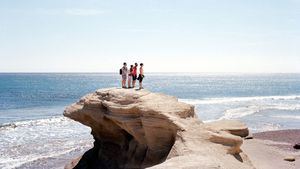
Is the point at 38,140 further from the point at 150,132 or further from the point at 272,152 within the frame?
the point at 150,132

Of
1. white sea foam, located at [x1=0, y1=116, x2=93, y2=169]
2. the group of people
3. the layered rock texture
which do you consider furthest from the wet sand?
white sea foam, located at [x1=0, y1=116, x2=93, y2=169]

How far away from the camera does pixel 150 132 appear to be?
17516mm

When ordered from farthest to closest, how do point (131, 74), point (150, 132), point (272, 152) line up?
1. point (272, 152)
2. point (131, 74)
3. point (150, 132)

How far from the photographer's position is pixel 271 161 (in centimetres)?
2377

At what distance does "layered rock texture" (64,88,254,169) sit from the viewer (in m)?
16.1

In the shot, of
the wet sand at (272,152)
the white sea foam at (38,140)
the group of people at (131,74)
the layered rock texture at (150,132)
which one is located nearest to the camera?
the layered rock texture at (150,132)

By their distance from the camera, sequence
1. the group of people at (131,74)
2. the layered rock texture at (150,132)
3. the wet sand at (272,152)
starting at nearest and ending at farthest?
the layered rock texture at (150,132) → the group of people at (131,74) → the wet sand at (272,152)

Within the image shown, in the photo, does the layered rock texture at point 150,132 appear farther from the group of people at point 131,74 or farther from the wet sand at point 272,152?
the wet sand at point 272,152

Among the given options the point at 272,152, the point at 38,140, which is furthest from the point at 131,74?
the point at 38,140

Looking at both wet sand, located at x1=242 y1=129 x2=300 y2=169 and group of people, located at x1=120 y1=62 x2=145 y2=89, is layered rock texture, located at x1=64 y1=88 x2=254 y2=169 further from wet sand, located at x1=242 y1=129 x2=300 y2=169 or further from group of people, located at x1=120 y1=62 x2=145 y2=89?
wet sand, located at x1=242 y1=129 x2=300 y2=169

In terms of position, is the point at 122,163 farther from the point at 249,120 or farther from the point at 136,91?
the point at 249,120

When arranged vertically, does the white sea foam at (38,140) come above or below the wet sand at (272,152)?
below

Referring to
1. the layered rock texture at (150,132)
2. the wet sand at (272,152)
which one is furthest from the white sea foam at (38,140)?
the wet sand at (272,152)

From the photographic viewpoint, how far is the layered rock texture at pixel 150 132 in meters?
16.1
